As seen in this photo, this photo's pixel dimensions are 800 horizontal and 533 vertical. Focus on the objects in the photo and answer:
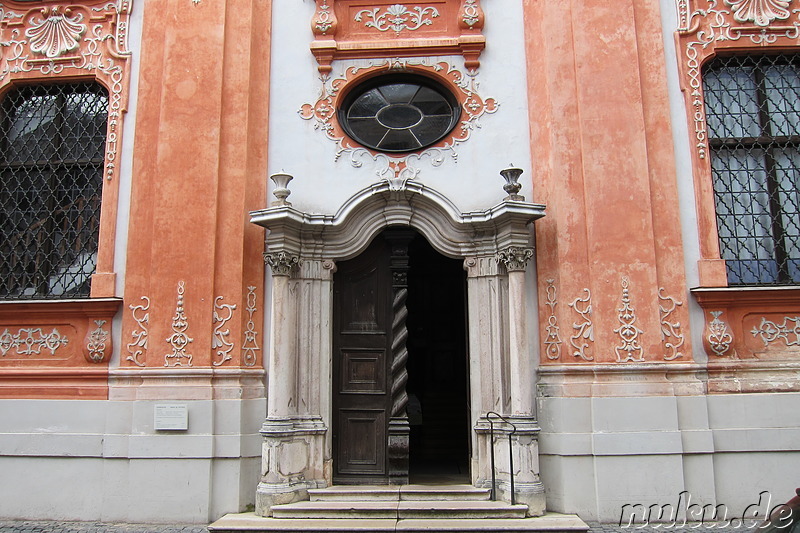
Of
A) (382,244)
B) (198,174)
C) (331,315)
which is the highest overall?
(198,174)

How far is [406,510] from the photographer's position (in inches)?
253

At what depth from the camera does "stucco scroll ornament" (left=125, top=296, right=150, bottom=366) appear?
23.7 feet

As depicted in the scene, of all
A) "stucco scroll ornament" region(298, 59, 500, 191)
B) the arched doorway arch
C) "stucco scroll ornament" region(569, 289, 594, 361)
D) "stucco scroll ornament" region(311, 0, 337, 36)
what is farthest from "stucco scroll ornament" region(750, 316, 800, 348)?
"stucco scroll ornament" region(311, 0, 337, 36)

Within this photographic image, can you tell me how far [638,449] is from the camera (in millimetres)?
6633

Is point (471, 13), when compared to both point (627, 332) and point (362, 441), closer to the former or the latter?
point (627, 332)

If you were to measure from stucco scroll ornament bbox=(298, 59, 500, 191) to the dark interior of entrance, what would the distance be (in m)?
2.51

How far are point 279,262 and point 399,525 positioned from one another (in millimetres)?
2963

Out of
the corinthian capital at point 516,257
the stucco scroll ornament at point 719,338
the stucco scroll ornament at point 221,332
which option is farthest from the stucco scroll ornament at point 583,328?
the stucco scroll ornament at point 221,332

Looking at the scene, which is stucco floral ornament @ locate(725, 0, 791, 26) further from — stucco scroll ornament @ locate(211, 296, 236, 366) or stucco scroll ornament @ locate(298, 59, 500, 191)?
stucco scroll ornament @ locate(211, 296, 236, 366)

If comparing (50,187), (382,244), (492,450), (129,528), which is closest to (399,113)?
(382,244)

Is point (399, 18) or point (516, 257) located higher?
point (399, 18)

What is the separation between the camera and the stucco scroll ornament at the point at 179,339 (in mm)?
7098

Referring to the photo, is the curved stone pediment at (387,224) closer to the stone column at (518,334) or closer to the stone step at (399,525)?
the stone column at (518,334)

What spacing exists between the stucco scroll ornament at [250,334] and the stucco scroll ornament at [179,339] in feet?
1.91
